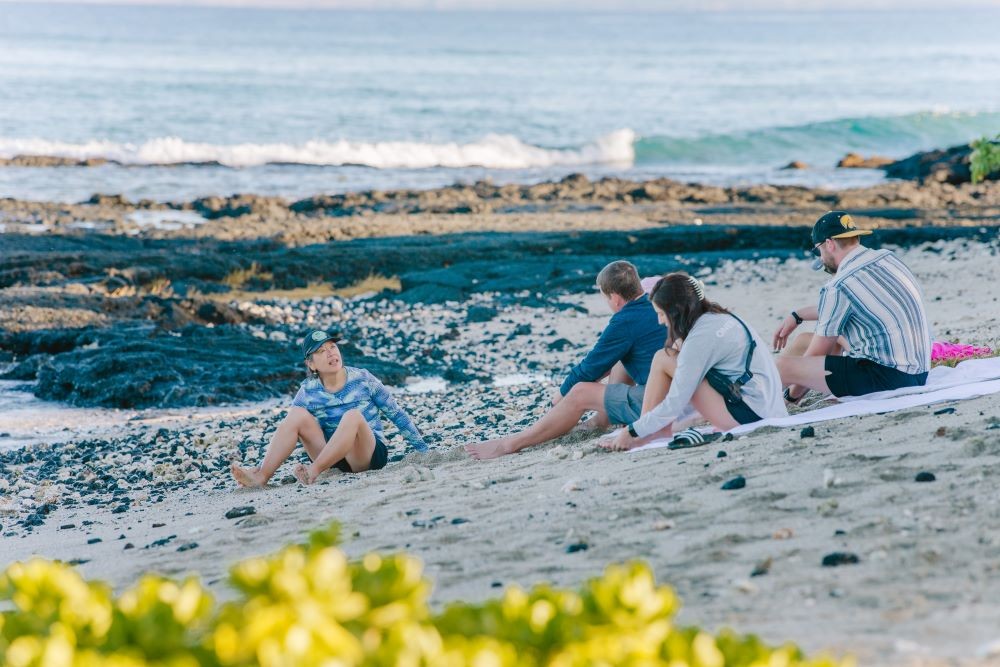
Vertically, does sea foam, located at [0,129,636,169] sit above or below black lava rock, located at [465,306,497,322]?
above

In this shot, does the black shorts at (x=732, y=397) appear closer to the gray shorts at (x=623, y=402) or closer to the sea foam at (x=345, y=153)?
the gray shorts at (x=623, y=402)

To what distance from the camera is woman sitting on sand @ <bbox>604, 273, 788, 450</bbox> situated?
22.3 ft

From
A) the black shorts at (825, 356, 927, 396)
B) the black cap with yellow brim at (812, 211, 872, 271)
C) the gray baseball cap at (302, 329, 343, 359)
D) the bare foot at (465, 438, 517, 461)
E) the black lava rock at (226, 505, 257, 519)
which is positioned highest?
the black cap with yellow brim at (812, 211, 872, 271)

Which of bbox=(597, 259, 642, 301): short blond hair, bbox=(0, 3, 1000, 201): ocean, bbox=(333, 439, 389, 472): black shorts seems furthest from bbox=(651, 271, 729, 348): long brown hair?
bbox=(0, 3, 1000, 201): ocean

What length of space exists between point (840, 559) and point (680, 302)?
257cm

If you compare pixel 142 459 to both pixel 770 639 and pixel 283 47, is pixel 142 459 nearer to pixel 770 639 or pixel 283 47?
pixel 770 639

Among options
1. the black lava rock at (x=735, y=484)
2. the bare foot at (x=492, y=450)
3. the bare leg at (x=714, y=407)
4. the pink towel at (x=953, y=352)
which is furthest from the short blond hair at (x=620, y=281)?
the pink towel at (x=953, y=352)

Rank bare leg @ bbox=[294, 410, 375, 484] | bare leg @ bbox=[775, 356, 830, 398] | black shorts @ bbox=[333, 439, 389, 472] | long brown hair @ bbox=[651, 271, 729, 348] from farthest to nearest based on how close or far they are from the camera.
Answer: black shorts @ bbox=[333, 439, 389, 472], bare leg @ bbox=[294, 410, 375, 484], bare leg @ bbox=[775, 356, 830, 398], long brown hair @ bbox=[651, 271, 729, 348]

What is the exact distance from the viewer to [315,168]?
39969 millimetres

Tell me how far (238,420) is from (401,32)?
138533 millimetres

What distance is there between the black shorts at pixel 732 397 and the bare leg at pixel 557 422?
1025mm

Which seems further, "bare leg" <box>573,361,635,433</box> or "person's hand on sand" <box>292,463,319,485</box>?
"bare leg" <box>573,361,635,433</box>

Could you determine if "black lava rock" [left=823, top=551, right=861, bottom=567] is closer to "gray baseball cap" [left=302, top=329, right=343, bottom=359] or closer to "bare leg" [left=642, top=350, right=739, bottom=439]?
"bare leg" [left=642, top=350, right=739, bottom=439]

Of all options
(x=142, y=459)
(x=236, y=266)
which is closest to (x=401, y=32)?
(x=236, y=266)
